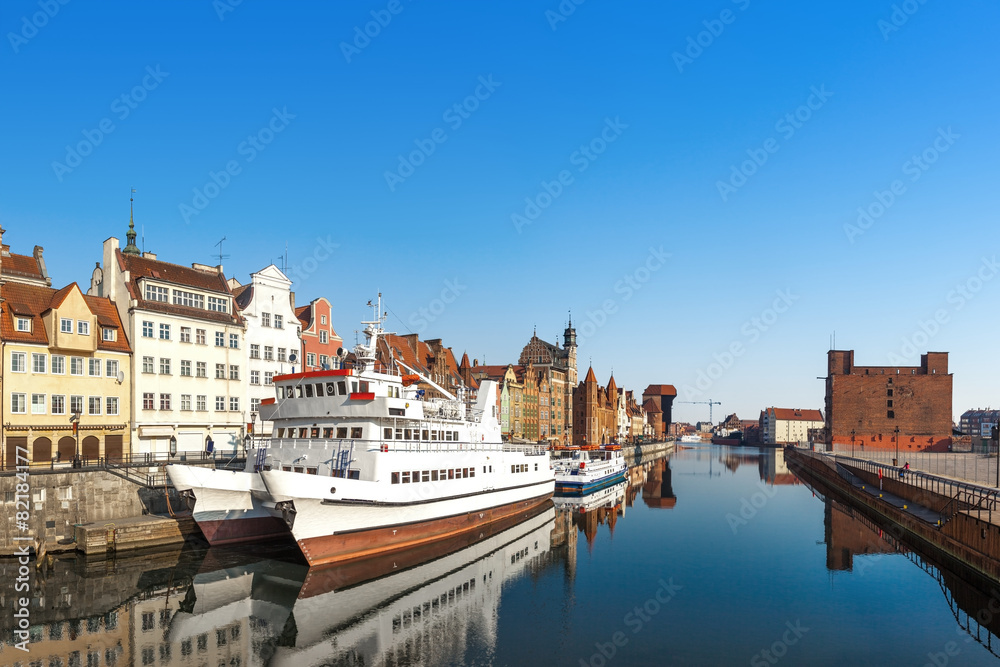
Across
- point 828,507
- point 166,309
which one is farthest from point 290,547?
point 828,507

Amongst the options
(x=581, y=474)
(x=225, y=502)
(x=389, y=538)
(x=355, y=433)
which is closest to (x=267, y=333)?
(x=225, y=502)

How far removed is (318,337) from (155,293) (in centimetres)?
1464

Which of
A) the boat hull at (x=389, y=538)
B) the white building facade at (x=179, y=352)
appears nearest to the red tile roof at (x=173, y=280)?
the white building facade at (x=179, y=352)

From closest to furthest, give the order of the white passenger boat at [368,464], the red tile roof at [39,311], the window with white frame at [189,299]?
the white passenger boat at [368,464] < the red tile roof at [39,311] < the window with white frame at [189,299]

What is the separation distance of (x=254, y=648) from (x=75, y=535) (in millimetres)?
16899

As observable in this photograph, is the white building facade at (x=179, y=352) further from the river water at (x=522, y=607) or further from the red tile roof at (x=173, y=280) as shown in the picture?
the river water at (x=522, y=607)

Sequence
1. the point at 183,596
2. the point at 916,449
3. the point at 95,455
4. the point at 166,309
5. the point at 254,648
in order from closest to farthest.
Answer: the point at 254,648, the point at 183,596, the point at 95,455, the point at 166,309, the point at 916,449

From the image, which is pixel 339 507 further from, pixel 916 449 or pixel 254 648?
pixel 916 449

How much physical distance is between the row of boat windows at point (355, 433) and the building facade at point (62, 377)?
11.6m

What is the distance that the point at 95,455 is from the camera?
41469 millimetres

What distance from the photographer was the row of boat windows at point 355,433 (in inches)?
1363

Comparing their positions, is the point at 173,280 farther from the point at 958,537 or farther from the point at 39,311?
the point at 958,537

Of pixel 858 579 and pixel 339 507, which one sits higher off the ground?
pixel 339 507

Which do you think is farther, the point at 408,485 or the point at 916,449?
the point at 916,449
